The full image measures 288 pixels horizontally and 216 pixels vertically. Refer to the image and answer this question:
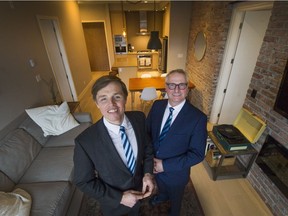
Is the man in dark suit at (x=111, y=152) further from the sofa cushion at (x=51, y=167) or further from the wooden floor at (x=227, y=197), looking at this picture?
the wooden floor at (x=227, y=197)

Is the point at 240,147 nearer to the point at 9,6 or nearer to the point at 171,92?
the point at 171,92

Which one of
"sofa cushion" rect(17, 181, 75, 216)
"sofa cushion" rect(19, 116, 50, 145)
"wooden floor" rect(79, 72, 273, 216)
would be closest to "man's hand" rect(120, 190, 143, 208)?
"sofa cushion" rect(17, 181, 75, 216)

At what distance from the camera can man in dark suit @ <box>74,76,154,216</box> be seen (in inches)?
35.6

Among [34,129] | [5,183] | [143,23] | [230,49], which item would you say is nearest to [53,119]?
[34,129]

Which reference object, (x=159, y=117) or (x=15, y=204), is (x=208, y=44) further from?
(x=15, y=204)

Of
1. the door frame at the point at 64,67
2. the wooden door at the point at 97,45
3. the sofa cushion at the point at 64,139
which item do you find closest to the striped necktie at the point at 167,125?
the sofa cushion at the point at 64,139

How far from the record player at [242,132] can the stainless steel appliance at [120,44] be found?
6.49 metres

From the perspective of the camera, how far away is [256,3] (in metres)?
2.09

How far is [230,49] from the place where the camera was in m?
2.74

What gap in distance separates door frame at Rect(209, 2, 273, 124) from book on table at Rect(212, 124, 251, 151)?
1131mm

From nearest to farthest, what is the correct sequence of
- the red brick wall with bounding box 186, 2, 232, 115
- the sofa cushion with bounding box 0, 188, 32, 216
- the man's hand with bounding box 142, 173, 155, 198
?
the man's hand with bounding box 142, 173, 155, 198, the sofa cushion with bounding box 0, 188, 32, 216, the red brick wall with bounding box 186, 2, 232, 115

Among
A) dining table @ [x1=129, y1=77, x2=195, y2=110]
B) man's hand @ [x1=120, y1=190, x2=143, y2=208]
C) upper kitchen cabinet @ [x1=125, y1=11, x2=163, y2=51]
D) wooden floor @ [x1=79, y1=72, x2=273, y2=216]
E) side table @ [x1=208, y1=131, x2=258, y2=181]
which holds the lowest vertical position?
wooden floor @ [x1=79, y1=72, x2=273, y2=216]

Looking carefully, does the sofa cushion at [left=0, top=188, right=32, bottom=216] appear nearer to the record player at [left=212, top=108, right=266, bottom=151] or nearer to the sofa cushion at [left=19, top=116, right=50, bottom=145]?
the sofa cushion at [left=19, top=116, right=50, bottom=145]

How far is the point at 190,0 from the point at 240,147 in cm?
391
